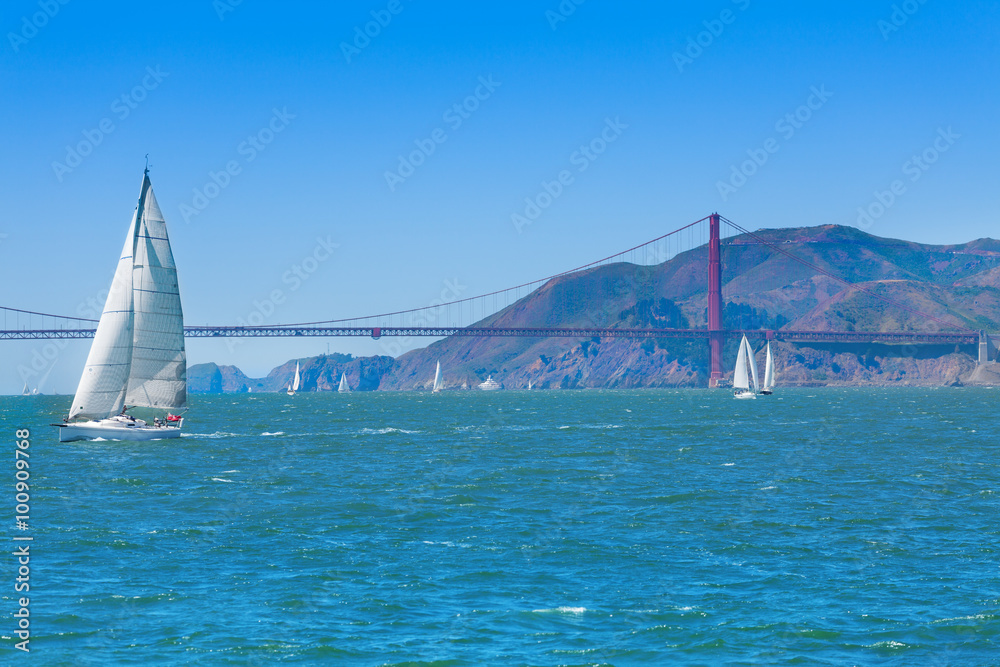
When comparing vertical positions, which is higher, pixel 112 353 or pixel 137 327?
pixel 137 327

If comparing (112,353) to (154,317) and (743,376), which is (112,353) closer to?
(154,317)

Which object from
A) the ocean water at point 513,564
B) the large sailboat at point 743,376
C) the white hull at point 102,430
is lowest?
the ocean water at point 513,564

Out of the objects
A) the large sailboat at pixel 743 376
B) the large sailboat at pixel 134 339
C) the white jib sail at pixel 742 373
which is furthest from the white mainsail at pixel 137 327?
the white jib sail at pixel 742 373

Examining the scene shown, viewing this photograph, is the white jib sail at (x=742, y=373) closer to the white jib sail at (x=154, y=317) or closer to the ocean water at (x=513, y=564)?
Result: the ocean water at (x=513, y=564)

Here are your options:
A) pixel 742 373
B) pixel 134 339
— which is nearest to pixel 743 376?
pixel 742 373

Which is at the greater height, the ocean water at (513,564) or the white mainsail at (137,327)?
the white mainsail at (137,327)

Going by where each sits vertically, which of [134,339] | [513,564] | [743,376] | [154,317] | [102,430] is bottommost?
[513,564]
